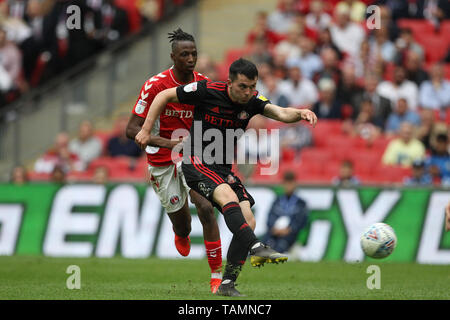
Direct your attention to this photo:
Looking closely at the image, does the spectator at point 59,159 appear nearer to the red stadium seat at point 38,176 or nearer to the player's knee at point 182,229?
the red stadium seat at point 38,176

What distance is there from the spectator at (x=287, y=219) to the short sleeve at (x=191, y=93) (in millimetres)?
6112

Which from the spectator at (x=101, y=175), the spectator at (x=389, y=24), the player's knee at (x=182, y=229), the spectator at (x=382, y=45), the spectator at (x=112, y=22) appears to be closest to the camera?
the player's knee at (x=182, y=229)

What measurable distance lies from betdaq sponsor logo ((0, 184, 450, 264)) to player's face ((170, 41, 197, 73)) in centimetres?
578

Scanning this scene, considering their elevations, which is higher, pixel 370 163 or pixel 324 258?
pixel 370 163

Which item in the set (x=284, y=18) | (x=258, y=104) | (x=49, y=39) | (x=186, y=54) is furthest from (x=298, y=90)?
(x=258, y=104)

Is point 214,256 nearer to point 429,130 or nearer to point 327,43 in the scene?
point 429,130

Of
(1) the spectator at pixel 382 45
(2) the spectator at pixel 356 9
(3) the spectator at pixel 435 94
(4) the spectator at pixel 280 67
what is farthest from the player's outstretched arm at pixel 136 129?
(2) the spectator at pixel 356 9

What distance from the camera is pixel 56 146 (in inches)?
752

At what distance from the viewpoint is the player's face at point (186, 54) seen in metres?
9.93

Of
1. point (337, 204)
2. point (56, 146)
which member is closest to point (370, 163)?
point (337, 204)

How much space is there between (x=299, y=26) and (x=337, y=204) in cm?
564

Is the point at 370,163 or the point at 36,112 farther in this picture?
the point at 36,112
